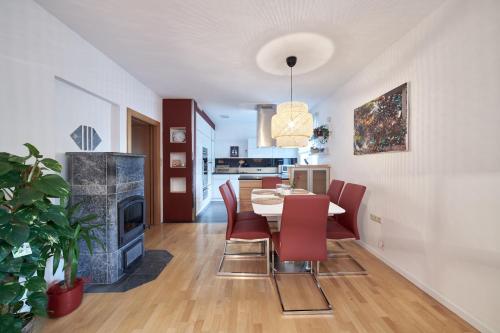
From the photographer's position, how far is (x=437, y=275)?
6.26 feet

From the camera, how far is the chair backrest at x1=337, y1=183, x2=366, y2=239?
7.83ft

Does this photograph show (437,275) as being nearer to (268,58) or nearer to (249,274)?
(249,274)

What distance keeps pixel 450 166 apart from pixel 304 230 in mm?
1325

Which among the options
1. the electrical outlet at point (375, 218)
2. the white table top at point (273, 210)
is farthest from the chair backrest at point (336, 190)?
the white table top at point (273, 210)

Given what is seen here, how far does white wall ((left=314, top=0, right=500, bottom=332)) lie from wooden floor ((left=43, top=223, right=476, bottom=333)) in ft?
0.91

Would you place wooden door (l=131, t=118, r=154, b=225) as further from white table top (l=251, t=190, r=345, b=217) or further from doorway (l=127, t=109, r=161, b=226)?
white table top (l=251, t=190, r=345, b=217)

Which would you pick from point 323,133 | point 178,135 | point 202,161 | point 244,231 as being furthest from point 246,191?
point 244,231

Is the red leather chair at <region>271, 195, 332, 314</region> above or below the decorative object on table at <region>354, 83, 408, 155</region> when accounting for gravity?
below

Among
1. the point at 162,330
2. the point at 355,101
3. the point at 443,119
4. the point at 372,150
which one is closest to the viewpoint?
the point at 162,330

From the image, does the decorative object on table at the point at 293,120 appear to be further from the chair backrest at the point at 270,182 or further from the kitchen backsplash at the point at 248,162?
the kitchen backsplash at the point at 248,162

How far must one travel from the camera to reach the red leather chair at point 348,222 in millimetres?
2321

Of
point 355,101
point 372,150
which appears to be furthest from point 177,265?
point 355,101

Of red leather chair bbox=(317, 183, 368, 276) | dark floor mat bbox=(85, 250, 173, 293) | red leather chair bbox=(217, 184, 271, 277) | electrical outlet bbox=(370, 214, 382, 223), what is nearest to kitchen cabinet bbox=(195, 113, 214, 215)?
dark floor mat bbox=(85, 250, 173, 293)

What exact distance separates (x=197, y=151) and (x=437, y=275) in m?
4.37
